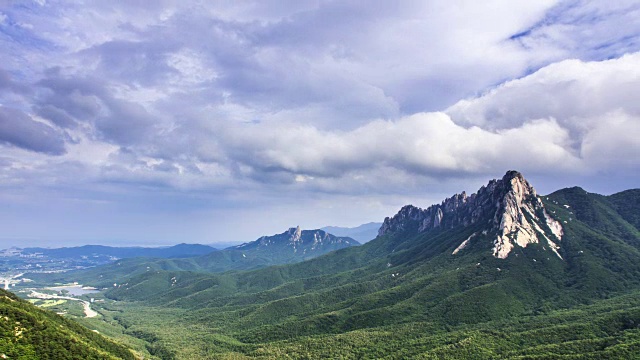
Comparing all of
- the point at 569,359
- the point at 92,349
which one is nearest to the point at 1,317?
the point at 92,349

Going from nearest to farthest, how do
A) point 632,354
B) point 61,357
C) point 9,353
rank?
point 9,353, point 61,357, point 632,354

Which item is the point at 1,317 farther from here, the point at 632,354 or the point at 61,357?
the point at 632,354

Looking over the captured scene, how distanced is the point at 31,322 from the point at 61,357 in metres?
26.3

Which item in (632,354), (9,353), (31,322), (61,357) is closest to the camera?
(9,353)

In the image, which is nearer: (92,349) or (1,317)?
(1,317)

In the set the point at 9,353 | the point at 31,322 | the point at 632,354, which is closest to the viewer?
the point at 9,353

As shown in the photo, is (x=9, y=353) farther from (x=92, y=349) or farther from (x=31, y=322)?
(x=92, y=349)

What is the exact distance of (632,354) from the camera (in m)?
196

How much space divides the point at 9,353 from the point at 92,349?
4201 centimetres

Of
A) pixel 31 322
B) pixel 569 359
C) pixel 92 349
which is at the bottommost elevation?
pixel 569 359

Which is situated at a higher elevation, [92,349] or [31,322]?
[31,322]

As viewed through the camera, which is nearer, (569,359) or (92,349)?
(92,349)

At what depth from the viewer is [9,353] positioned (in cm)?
14050

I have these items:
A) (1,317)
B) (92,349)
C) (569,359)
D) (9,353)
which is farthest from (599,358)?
(1,317)
